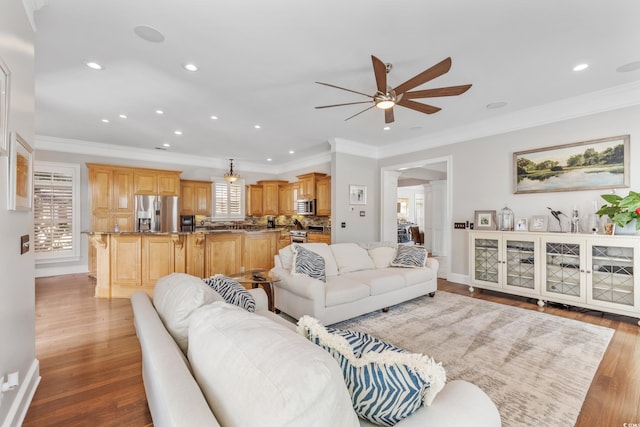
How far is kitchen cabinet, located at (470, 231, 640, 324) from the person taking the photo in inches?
132

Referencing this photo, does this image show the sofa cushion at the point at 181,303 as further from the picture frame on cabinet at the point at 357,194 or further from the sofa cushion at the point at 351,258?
the picture frame on cabinet at the point at 357,194

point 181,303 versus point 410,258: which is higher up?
point 181,303

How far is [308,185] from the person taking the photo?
7305mm

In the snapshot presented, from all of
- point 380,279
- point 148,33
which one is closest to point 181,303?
point 148,33

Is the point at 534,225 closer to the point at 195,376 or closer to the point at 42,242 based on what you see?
the point at 195,376

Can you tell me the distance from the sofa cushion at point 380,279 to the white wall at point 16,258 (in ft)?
9.96

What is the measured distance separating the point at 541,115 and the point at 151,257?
6.34 metres

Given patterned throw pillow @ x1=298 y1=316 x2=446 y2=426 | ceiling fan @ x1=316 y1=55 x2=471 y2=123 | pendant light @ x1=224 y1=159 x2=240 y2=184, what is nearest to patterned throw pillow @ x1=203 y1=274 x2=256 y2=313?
patterned throw pillow @ x1=298 y1=316 x2=446 y2=426

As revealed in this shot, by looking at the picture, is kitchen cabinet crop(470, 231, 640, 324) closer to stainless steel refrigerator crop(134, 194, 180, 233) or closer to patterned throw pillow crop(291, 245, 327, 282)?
patterned throw pillow crop(291, 245, 327, 282)

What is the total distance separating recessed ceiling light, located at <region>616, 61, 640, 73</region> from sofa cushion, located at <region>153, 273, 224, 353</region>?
15.3 ft

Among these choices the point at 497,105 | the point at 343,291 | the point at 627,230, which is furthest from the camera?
the point at 497,105

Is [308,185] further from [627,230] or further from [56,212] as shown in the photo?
[627,230]

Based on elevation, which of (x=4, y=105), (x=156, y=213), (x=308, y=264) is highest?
(x=4, y=105)

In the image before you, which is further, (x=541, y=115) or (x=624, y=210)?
(x=541, y=115)
